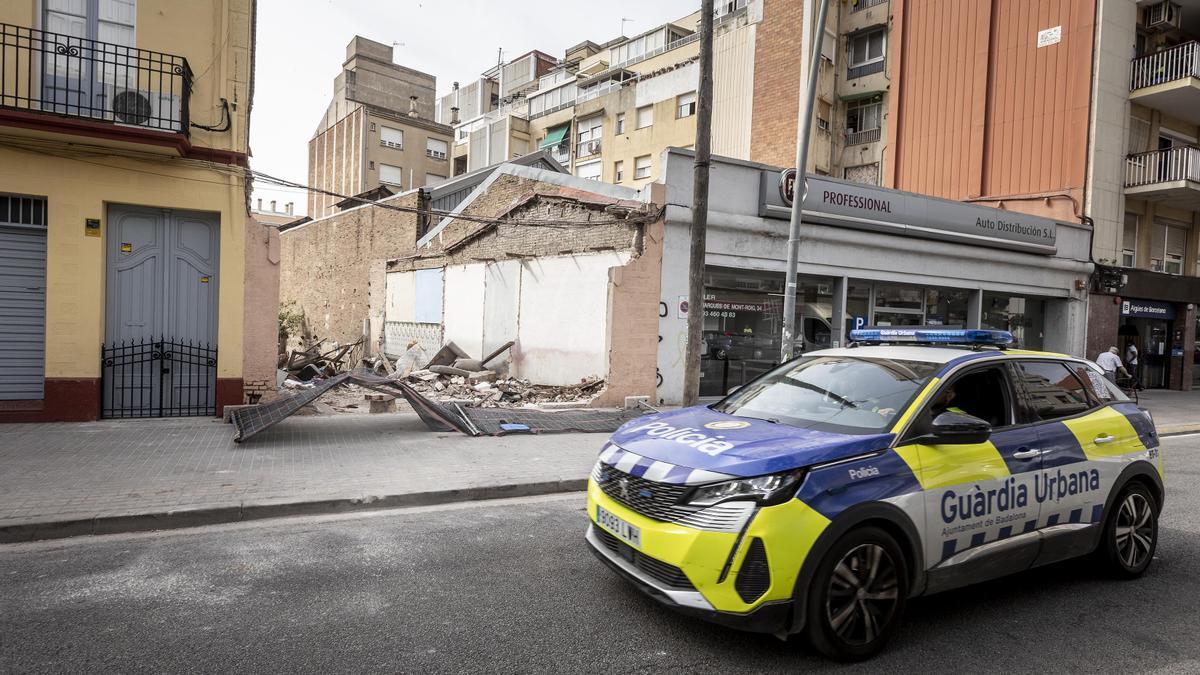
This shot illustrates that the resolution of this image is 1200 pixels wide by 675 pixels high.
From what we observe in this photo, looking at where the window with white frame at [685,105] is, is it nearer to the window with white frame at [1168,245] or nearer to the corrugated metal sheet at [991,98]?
the corrugated metal sheet at [991,98]

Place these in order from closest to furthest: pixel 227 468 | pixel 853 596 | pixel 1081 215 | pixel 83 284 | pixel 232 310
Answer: pixel 853 596 < pixel 227 468 < pixel 83 284 < pixel 232 310 < pixel 1081 215

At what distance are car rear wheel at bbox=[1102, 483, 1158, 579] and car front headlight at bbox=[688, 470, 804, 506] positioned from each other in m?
2.90

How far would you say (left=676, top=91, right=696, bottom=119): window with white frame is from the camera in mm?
33438

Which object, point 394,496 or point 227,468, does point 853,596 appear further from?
point 227,468

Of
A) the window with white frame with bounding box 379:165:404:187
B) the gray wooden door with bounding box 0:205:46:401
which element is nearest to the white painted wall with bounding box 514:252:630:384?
the gray wooden door with bounding box 0:205:46:401

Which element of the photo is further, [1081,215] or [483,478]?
[1081,215]

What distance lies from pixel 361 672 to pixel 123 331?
8669mm

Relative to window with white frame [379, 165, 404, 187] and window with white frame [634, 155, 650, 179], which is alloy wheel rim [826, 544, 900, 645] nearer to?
window with white frame [634, 155, 650, 179]

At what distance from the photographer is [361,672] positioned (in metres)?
3.25

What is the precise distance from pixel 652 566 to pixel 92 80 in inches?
404

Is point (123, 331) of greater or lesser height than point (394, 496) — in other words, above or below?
above

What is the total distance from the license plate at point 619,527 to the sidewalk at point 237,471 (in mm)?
3044

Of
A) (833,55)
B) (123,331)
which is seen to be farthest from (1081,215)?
(123,331)

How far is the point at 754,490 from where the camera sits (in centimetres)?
332
